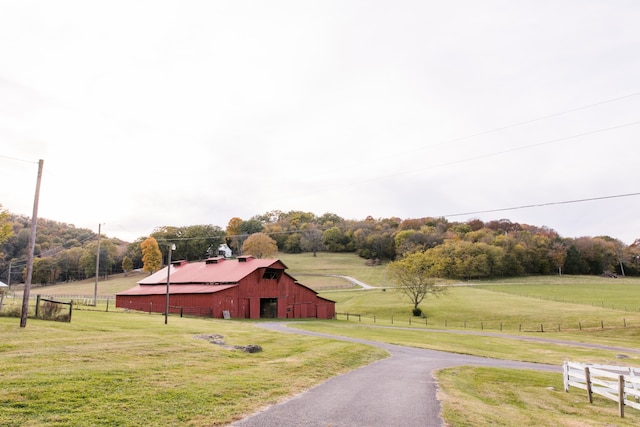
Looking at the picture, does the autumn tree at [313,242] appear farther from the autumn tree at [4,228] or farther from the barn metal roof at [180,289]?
the autumn tree at [4,228]

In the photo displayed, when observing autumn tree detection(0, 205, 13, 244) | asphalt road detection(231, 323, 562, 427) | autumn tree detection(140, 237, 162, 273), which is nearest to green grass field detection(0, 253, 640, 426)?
asphalt road detection(231, 323, 562, 427)

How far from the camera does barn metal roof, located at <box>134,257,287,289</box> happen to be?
5880 cm

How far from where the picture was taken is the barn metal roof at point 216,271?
193ft

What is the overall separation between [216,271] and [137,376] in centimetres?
5107

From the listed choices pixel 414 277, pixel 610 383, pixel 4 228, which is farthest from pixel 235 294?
pixel 610 383

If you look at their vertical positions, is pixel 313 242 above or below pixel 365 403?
above

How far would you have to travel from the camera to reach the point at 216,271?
64.4 metres

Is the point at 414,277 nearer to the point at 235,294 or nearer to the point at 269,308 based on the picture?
the point at 269,308

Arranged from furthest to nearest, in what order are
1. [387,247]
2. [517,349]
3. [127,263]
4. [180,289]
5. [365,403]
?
[387,247]
[127,263]
[180,289]
[517,349]
[365,403]

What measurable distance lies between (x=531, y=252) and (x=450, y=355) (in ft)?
382

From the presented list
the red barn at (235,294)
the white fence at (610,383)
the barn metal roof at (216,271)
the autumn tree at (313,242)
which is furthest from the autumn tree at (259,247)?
the white fence at (610,383)

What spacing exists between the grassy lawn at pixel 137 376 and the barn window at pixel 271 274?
114ft

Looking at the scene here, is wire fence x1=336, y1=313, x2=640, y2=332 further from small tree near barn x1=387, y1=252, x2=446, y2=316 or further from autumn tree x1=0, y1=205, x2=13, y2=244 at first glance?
autumn tree x1=0, y1=205, x2=13, y2=244

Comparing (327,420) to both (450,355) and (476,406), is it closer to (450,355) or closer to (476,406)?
(476,406)
